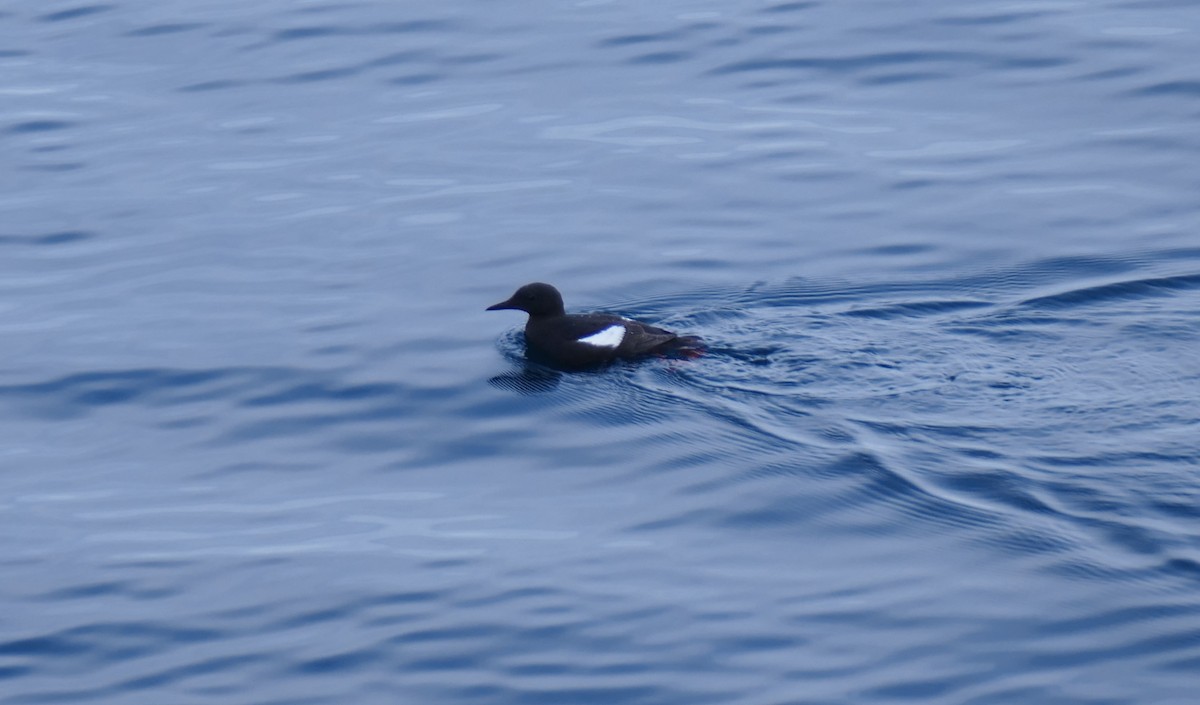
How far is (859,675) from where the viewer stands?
672 cm

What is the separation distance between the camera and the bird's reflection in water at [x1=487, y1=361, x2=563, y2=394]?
10336 millimetres

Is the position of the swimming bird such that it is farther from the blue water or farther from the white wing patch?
the blue water

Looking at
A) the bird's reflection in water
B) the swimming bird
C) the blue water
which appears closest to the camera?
the blue water

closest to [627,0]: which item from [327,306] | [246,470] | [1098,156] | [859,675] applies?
[1098,156]

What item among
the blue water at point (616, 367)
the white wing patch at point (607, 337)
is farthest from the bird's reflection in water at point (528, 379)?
Answer: the white wing patch at point (607, 337)

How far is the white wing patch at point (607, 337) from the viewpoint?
10.6 metres

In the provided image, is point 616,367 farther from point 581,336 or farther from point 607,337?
point 581,336

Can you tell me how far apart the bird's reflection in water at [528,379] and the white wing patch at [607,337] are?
0.31m

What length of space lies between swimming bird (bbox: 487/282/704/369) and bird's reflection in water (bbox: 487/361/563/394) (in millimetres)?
120

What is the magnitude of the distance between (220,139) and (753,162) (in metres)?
5.12

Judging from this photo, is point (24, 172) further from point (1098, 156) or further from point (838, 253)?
point (1098, 156)

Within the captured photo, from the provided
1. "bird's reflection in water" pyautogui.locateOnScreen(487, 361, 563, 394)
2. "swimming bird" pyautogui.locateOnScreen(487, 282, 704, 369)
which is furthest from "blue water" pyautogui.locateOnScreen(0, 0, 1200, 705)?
"swimming bird" pyautogui.locateOnScreen(487, 282, 704, 369)

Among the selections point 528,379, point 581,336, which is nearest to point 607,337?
point 581,336

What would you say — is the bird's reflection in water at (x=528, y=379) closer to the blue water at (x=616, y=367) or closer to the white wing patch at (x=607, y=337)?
the blue water at (x=616, y=367)
